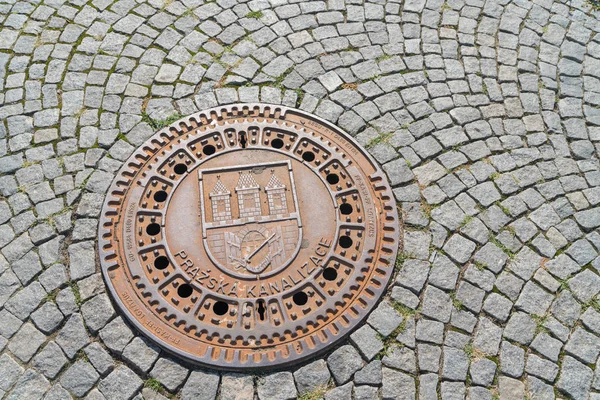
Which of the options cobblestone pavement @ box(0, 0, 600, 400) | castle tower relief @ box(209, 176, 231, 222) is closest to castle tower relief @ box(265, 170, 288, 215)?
castle tower relief @ box(209, 176, 231, 222)

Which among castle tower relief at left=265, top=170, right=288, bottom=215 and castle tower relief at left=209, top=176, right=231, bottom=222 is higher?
castle tower relief at left=265, top=170, right=288, bottom=215

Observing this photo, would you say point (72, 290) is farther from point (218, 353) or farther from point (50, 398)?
point (218, 353)

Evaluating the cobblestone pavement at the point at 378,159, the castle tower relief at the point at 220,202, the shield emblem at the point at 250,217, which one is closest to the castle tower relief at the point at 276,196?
the shield emblem at the point at 250,217

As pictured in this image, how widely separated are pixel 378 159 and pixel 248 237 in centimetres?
125

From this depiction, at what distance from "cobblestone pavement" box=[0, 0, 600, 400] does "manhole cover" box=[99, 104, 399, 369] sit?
0.46 ft

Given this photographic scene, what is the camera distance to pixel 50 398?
3350 mm

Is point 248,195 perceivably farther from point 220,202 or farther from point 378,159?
point 378,159

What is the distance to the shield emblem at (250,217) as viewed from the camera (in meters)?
3.80

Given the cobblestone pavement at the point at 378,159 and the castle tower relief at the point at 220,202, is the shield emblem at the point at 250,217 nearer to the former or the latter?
the castle tower relief at the point at 220,202

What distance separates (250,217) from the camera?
3932 millimetres

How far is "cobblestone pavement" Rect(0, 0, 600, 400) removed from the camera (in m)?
3.48

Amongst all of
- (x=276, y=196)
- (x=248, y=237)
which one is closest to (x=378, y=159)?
(x=276, y=196)

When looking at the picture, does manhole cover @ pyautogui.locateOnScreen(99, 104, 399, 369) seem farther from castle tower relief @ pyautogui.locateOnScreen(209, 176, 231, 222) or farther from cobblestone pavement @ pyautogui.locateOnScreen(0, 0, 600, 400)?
cobblestone pavement @ pyautogui.locateOnScreen(0, 0, 600, 400)

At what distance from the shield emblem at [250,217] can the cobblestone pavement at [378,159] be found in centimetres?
73
